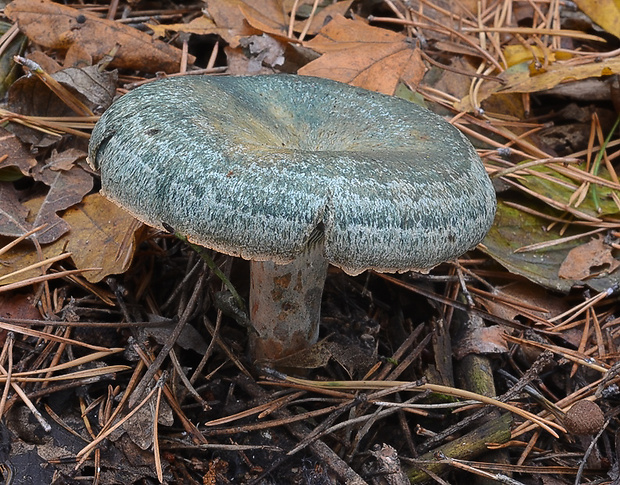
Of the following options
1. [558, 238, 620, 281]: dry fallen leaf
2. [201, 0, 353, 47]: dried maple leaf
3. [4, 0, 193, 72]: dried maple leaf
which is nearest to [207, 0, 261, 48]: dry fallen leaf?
[201, 0, 353, 47]: dried maple leaf

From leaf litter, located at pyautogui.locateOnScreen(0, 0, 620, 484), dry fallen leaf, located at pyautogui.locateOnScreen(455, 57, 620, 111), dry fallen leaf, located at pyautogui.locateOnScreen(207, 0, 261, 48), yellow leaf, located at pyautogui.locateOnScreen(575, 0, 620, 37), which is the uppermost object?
yellow leaf, located at pyautogui.locateOnScreen(575, 0, 620, 37)

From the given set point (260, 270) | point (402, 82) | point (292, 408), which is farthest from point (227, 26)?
point (292, 408)

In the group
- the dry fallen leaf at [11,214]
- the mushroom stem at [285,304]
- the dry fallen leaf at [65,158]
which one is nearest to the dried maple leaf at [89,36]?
the dry fallen leaf at [65,158]

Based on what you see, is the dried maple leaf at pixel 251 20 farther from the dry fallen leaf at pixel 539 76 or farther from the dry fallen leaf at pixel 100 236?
the dry fallen leaf at pixel 100 236

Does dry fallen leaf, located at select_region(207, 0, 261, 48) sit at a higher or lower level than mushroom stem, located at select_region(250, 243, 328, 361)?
higher

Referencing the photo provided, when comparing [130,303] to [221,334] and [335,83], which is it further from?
[335,83]

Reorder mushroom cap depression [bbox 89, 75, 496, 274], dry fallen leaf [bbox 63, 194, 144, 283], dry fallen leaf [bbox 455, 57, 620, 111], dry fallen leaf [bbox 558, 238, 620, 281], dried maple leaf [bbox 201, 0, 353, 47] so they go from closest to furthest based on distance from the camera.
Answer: mushroom cap depression [bbox 89, 75, 496, 274]
dry fallen leaf [bbox 63, 194, 144, 283]
dry fallen leaf [bbox 558, 238, 620, 281]
dry fallen leaf [bbox 455, 57, 620, 111]
dried maple leaf [bbox 201, 0, 353, 47]

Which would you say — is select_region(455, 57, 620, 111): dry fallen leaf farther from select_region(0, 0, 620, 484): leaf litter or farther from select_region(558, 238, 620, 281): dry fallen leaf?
select_region(558, 238, 620, 281): dry fallen leaf
